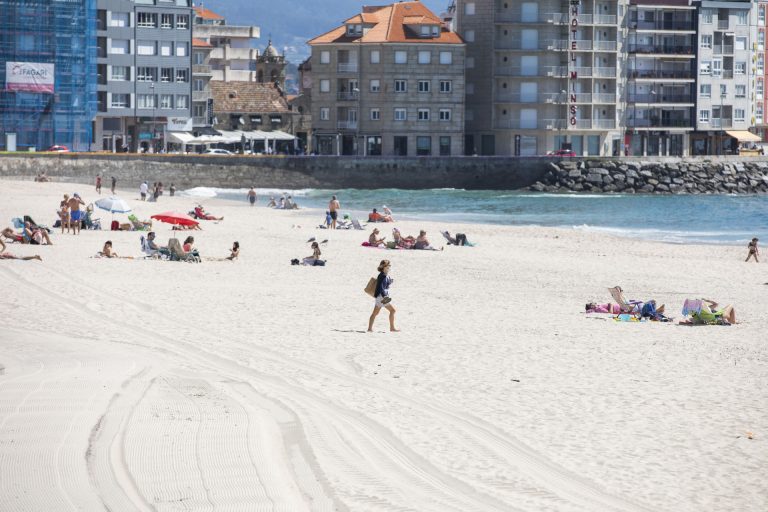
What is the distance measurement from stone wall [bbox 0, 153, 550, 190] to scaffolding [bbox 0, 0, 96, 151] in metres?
6.31

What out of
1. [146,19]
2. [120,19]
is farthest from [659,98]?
[120,19]

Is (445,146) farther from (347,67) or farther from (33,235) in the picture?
(33,235)

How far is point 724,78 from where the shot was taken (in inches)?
3802

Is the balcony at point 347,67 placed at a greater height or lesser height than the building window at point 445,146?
greater

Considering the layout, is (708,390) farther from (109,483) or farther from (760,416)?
(109,483)

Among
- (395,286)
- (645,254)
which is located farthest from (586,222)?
(395,286)

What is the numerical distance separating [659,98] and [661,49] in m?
3.48

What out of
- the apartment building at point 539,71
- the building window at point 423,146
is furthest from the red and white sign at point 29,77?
the apartment building at point 539,71

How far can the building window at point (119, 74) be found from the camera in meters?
82.4

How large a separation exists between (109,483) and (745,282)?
844 inches

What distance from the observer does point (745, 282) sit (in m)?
29.2

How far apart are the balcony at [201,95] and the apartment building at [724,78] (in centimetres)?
3562

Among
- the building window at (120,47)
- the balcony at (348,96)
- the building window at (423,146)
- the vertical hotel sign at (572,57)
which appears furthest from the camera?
the vertical hotel sign at (572,57)

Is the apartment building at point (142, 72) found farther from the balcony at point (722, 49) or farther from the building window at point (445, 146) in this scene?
the balcony at point (722, 49)
